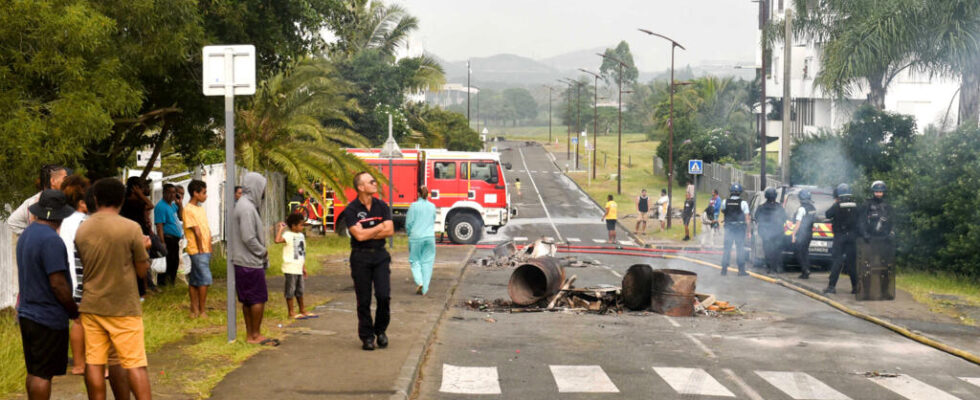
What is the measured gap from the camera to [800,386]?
9.75 metres

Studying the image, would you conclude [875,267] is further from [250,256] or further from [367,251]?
[250,256]

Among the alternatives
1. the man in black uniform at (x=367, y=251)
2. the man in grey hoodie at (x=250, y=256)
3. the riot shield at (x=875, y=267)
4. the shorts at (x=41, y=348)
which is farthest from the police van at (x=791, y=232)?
the shorts at (x=41, y=348)

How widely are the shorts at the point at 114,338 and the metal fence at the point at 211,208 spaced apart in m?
6.22

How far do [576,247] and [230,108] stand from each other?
73.1 feet

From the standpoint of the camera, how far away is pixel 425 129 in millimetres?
71188

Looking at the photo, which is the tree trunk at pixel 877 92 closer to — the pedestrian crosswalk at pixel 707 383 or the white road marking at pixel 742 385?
the pedestrian crosswalk at pixel 707 383

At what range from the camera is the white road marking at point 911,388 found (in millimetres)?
9359

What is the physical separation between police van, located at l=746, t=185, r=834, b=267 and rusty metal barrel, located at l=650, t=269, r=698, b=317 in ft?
22.0

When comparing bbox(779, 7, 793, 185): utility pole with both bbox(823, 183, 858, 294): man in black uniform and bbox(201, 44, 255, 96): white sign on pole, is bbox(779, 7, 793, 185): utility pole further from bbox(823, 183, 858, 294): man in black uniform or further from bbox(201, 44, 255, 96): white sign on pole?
bbox(201, 44, 255, 96): white sign on pole

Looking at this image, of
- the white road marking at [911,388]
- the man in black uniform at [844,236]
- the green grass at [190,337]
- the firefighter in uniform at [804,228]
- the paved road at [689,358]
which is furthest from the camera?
the firefighter in uniform at [804,228]

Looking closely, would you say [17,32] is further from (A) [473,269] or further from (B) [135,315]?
(A) [473,269]

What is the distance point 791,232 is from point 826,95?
33.4m

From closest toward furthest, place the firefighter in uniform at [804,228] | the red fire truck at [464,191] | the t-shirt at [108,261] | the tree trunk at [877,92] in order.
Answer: the t-shirt at [108,261]
the firefighter in uniform at [804,228]
the red fire truck at [464,191]
the tree trunk at [877,92]

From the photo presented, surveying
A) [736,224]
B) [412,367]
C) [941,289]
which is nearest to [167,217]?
[412,367]
